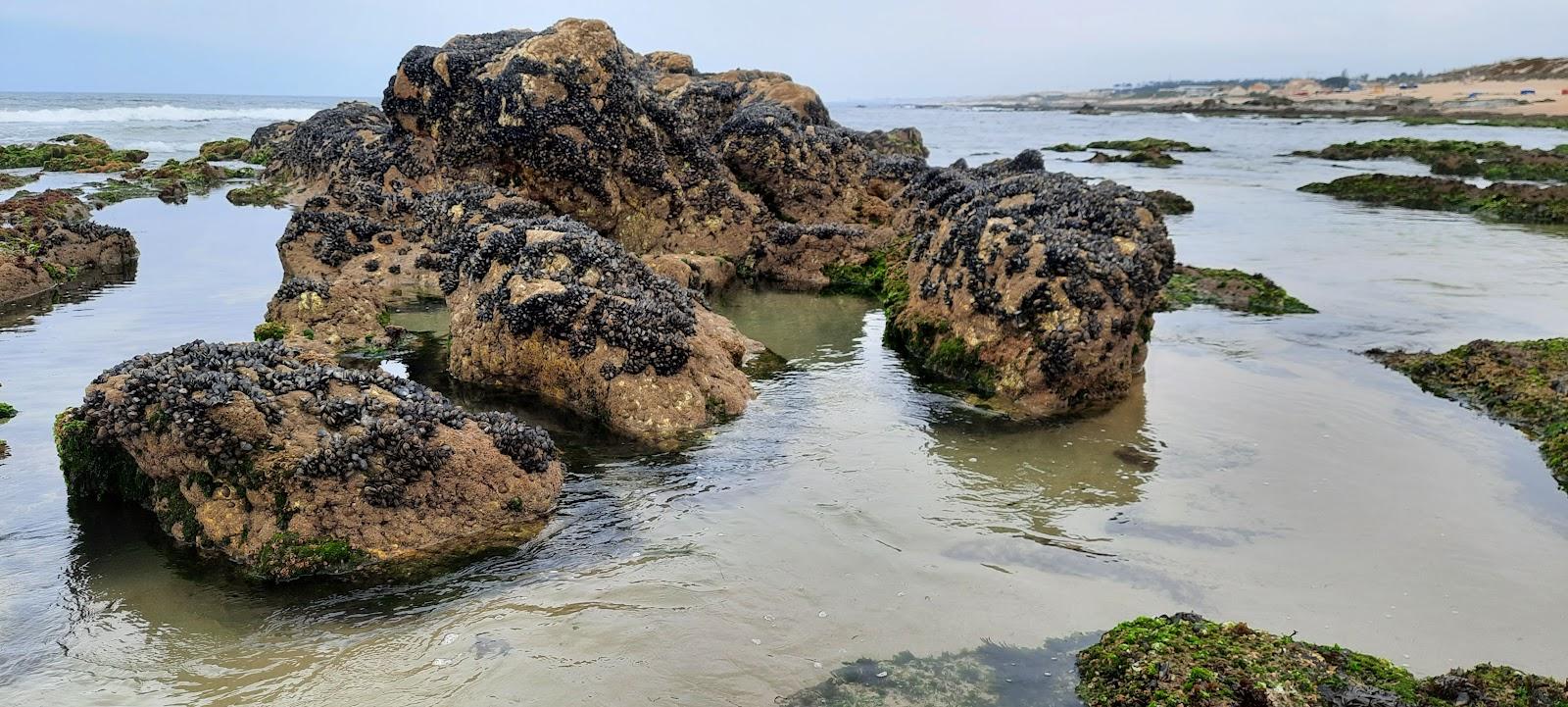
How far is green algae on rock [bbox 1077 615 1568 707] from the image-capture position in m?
4.52

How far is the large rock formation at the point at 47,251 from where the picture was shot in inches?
539

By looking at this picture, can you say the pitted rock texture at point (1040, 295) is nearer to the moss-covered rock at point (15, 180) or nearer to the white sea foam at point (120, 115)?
the moss-covered rock at point (15, 180)

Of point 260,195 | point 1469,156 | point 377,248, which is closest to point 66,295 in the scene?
point 377,248

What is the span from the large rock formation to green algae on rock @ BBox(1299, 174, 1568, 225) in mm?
31567

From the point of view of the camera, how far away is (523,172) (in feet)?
49.7

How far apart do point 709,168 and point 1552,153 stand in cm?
3875

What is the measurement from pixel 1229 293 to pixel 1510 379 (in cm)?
505

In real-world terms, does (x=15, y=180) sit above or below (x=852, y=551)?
above

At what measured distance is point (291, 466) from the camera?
250 inches

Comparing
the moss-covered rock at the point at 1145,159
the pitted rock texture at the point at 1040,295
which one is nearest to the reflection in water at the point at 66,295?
the pitted rock texture at the point at 1040,295

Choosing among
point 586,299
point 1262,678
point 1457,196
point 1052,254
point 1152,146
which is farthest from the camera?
point 1152,146

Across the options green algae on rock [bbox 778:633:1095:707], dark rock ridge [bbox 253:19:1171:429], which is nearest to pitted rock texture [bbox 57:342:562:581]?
dark rock ridge [bbox 253:19:1171:429]

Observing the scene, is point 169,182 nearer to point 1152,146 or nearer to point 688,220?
point 688,220

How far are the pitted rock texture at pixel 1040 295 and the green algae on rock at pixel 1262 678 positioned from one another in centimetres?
456
